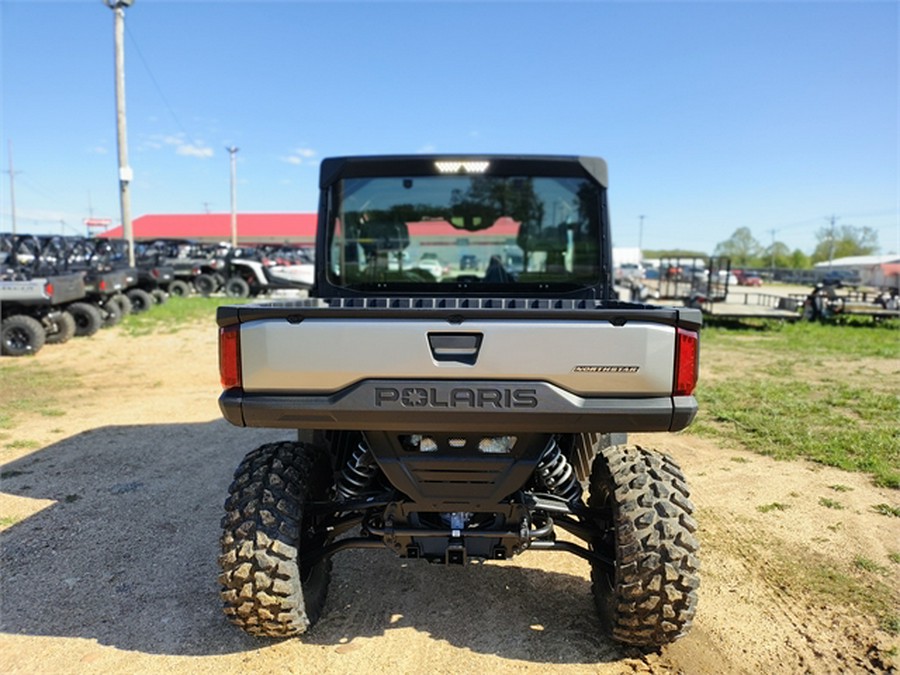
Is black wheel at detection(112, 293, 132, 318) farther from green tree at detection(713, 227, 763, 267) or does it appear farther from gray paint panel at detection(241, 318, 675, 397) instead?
green tree at detection(713, 227, 763, 267)

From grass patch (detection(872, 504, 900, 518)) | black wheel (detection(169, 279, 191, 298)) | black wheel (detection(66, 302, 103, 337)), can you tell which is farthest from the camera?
black wheel (detection(169, 279, 191, 298))

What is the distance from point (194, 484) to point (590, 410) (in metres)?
3.58

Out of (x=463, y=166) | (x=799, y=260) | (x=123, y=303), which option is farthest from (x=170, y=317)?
(x=799, y=260)

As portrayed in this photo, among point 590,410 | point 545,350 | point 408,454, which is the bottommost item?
point 408,454

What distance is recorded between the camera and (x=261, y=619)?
2.56m

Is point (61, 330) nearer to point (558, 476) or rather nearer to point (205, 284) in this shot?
point (205, 284)

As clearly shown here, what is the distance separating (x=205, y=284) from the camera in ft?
66.0

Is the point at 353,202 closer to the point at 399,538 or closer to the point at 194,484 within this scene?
the point at 399,538

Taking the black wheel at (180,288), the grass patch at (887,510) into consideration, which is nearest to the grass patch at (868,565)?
the grass patch at (887,510)

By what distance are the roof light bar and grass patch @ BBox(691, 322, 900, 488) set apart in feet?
12.8

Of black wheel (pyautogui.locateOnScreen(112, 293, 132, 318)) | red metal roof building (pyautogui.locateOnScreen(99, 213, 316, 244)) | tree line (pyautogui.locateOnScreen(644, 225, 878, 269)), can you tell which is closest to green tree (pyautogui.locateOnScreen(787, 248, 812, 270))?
tree line (pyautogui.locateOnScreen(644, 225, 878, 269))

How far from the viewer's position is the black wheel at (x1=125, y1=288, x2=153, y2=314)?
49.3ft

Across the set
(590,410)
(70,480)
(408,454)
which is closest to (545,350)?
(590,410)

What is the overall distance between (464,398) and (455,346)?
0.66 feet
